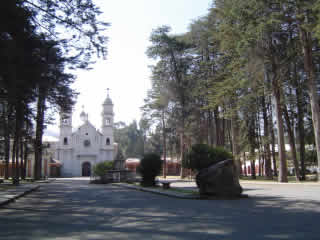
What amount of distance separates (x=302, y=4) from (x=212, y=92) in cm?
1127

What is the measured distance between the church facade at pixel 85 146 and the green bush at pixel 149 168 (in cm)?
4020

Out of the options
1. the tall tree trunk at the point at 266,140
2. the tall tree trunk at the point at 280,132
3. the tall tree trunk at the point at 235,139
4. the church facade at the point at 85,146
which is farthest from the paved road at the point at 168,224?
the church facade at the point at 85,146

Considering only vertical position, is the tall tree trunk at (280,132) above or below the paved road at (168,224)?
above

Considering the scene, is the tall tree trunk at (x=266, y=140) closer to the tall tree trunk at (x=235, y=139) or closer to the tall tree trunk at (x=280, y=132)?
the tall tree trunk at (x=235, y=139)

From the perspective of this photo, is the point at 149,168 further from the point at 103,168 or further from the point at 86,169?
the point at 86,169

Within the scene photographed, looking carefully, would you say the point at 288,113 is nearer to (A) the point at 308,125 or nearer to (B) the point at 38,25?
(A) the point at 308,125

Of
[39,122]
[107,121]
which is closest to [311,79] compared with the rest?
[39,122]

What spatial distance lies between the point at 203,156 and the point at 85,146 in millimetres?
49802

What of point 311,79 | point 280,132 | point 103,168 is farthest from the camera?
point 103,168

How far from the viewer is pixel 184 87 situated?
122 ft

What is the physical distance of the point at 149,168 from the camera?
20.9 meters

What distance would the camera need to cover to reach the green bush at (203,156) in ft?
45.6

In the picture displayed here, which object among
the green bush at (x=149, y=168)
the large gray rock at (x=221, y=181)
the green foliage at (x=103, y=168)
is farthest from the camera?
the green foliage at (x=103, y=168)

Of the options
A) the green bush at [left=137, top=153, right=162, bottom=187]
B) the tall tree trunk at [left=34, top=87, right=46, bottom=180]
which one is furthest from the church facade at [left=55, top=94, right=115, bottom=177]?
the green bush at [left=137, top=153, right=162, bottom=187]
